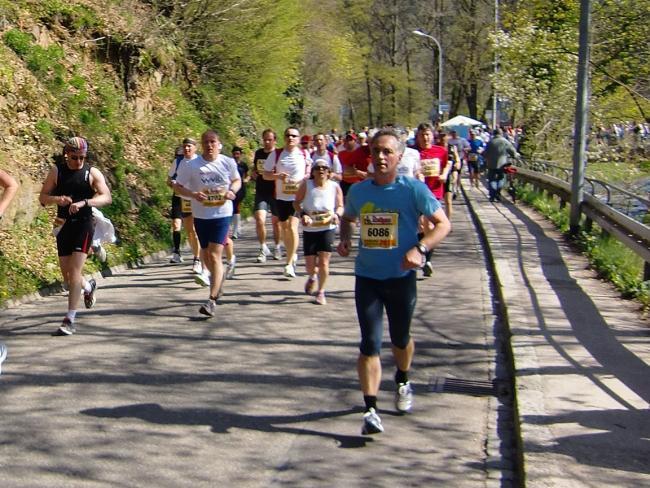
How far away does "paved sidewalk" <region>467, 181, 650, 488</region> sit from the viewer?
516cm

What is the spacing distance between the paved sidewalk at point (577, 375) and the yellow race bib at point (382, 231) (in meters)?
1.36

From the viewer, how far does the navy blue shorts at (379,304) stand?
602 cm

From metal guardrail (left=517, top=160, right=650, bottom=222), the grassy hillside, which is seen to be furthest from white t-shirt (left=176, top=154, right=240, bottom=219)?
metal guardrail (left=517, top=160, right=650, bottom=222)

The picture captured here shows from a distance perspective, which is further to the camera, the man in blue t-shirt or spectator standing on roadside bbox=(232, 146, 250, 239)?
spectator standing on roadside bbox=(232, 146, 250, 239)

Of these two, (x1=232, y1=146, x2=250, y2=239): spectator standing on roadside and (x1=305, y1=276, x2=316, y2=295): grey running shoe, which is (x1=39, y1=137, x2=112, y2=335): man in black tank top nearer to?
(x1=305, y1=276, x2=316, y2=295): grey running shoe

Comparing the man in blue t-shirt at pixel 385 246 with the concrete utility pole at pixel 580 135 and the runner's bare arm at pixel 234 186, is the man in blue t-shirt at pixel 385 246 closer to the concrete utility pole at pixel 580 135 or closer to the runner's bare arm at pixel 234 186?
the runner's bare arm at pixel 234 186

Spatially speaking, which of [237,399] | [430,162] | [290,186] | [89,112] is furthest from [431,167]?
[237,399]

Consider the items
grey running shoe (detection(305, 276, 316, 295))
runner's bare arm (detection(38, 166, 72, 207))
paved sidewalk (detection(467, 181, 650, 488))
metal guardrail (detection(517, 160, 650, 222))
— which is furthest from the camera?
metal guardrail (detection(517, 160, 650, 222))

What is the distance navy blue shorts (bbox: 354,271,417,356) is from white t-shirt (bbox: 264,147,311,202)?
6.60 m

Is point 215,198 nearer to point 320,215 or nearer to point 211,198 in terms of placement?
point 211,198

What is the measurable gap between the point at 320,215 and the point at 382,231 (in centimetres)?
436

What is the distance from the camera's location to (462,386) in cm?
721

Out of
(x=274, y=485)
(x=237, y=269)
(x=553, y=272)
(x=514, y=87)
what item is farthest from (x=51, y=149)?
(x=514, y=87)

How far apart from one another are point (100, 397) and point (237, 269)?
6689mm
